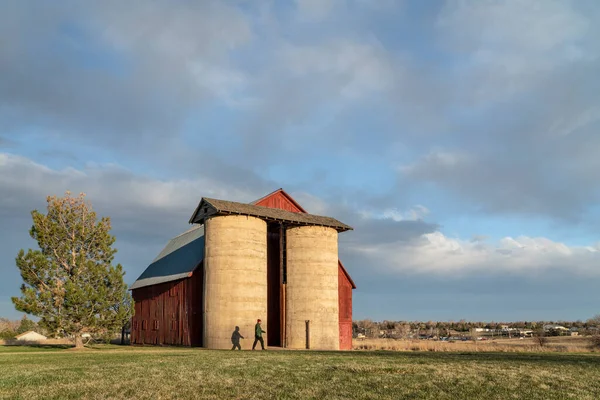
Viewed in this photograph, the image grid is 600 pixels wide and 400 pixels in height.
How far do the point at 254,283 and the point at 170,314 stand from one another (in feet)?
35.8

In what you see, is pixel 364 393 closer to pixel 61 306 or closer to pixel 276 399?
pixel 276 399

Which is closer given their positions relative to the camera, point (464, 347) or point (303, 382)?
point (303, 382)

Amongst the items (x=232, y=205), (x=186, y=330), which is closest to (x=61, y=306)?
(x=186, y=330)

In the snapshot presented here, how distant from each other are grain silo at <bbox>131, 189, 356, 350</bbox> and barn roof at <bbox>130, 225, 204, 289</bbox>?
24cm

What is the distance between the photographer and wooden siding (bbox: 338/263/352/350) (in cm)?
4809

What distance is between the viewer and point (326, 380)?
1409 centimetres


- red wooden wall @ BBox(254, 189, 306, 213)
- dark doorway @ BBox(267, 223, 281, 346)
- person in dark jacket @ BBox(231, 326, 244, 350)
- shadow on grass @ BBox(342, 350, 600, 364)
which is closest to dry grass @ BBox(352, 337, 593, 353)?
dark doorway @ BBox(267, 223, 281, 346)

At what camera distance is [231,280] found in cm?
3794

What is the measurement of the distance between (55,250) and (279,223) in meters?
16.3

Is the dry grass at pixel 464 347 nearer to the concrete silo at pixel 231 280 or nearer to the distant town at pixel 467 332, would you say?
the concrete silo at pixel 231 280

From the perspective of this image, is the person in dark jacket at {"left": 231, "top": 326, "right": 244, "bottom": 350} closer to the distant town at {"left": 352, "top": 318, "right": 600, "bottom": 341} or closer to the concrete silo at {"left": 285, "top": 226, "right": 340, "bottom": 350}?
the concrete silo at {"left": 285, "top": 226, "right": 340, "bottom": 350}

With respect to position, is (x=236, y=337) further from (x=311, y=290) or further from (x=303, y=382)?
(x=303, y=382)

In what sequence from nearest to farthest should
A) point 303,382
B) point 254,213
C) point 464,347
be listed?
1. point 303,382
2. point 254,213
3. point 464,347

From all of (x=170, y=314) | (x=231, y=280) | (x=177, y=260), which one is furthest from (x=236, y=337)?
(x=177, y=260)
